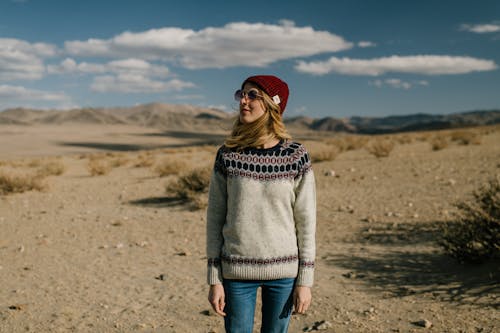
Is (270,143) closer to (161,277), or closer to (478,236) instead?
(161,277)

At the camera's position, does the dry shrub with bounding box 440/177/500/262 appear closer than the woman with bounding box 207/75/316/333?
No

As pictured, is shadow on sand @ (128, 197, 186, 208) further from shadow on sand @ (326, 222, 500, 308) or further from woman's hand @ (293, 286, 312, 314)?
woman's hand @ (293, 286, 312, 314)

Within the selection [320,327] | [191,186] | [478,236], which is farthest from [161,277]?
[191,186]

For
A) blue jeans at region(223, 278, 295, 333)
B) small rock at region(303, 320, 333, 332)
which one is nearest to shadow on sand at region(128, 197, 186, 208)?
small rock at region(303, 320, 333, 332)

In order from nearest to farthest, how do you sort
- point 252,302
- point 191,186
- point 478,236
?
point 252,302, point 478,236, point 191,186

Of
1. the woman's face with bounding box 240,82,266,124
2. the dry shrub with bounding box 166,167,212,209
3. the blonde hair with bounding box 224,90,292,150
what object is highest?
the woman's face with bounding box 240,82,266,124

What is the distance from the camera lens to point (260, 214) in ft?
7.08

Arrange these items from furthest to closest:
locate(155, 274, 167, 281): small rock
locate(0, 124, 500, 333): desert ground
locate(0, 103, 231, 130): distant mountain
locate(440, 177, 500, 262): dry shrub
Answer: locate(0, 103, 231, 130): distant mountain < locate(155, 274, 167, 281): small rock < locate(440, 177, 500, 262): dry shrub < locate(0, 124, 500, 333): desert ground

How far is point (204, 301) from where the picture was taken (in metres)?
4.74

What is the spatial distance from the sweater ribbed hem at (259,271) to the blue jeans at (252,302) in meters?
0.05

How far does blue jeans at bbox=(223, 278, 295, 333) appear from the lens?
7.32 ft

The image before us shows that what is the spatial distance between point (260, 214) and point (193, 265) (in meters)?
3.96

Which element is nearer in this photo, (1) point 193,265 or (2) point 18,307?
(2) point 18,307

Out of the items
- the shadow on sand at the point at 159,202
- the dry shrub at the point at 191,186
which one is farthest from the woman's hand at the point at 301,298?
the shadow on sand at the point at 159,202
